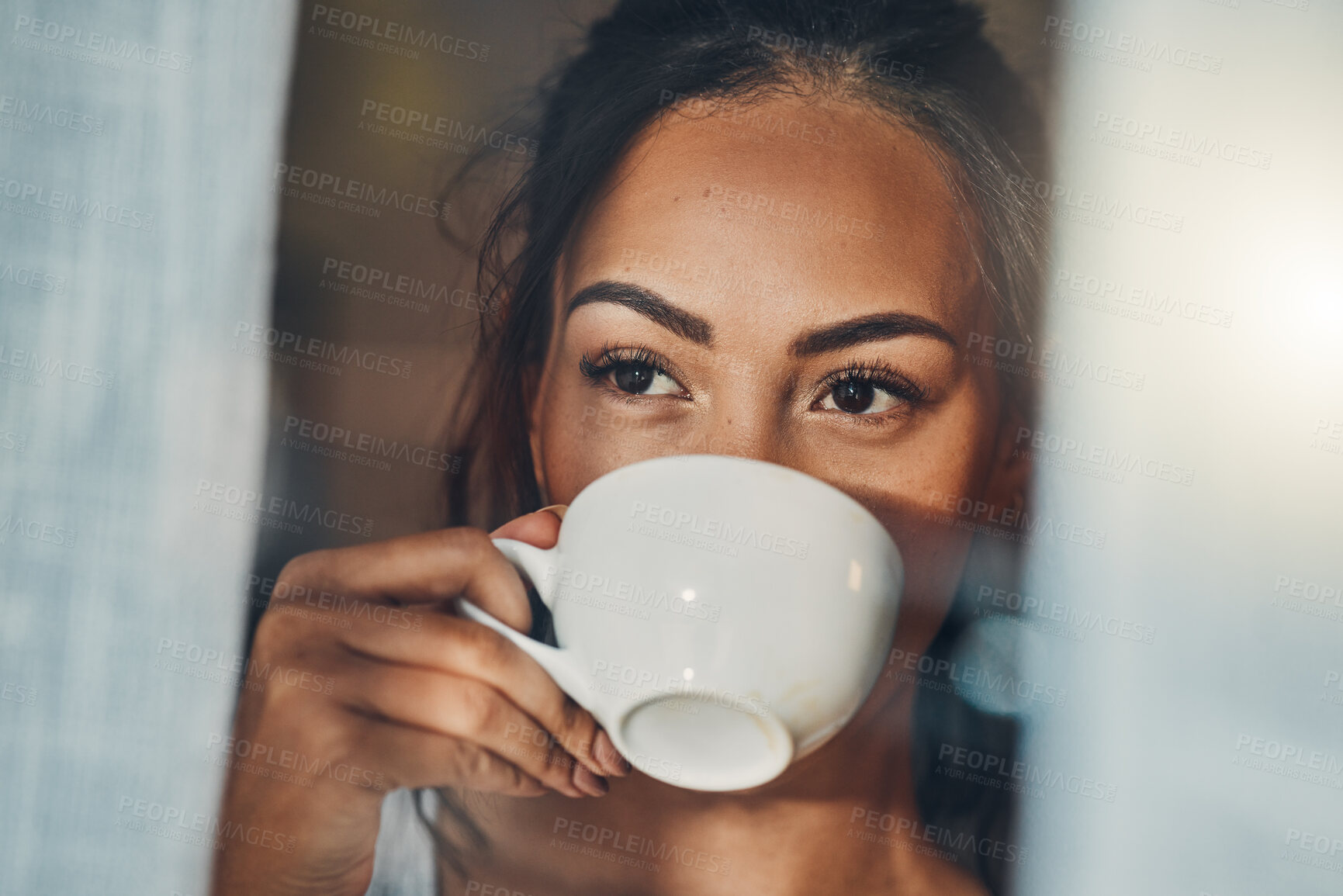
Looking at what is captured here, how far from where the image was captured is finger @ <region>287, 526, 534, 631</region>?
46cm

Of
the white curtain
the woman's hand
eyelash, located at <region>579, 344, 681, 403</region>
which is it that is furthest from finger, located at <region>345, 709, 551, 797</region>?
the white curtain

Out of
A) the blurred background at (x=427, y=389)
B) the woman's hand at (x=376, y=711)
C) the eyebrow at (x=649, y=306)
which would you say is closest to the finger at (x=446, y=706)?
the woman's hand at (x=376, y=711)

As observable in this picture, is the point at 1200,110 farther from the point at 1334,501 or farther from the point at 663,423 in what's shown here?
the point at 663,423

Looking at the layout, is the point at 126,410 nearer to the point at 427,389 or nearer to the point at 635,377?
the point at 427,389

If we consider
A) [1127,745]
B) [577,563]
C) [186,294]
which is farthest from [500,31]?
[1127,745]

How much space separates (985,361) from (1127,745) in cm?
25

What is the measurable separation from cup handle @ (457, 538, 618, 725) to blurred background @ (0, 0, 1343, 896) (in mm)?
107

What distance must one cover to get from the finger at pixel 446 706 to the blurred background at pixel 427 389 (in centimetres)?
10

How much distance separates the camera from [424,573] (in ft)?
1.58

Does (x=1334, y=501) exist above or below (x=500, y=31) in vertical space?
below

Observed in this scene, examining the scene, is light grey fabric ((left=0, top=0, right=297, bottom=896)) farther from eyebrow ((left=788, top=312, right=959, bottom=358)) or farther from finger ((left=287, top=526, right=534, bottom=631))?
eyebrow ((left=788, top=312, right=959, bottom=358))

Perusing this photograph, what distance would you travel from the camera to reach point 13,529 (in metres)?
0.57

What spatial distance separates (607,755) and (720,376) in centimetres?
22

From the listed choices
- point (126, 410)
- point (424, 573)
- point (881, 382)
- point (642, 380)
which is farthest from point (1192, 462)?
point (126, 410)
